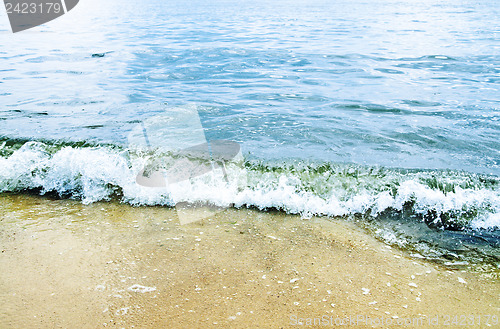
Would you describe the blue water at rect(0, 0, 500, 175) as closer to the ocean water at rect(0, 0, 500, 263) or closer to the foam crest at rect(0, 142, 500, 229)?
the ocean water at rect(0, 0, 500, 263)

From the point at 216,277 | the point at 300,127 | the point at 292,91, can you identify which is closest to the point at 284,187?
the point at 216,277

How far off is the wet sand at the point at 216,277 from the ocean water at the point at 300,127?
465 millimetres

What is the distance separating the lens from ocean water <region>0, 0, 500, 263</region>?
4.59m

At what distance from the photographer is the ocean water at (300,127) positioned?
4.59 meters

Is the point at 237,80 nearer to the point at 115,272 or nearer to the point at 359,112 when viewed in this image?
the point at 359,112

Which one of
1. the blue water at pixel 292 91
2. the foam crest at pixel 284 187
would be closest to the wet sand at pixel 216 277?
the foam crest at pixel 284 187

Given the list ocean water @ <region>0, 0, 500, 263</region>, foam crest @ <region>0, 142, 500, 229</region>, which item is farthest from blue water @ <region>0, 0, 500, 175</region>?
foam crest @ <region>0, 142, 500, 229</region>

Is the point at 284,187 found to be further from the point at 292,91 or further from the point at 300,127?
the point at 292,91

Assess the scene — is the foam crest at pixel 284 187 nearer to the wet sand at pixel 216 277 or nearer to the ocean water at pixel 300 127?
the ocean water at pixel 300 127

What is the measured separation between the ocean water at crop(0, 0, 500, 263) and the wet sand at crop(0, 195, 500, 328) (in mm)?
465

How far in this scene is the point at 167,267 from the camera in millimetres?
3443

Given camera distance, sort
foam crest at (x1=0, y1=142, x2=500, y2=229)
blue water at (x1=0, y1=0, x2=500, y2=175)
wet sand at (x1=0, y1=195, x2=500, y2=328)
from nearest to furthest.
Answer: wet sand at (x1=0, y1=195, x2=500, y2=328) < foam crest at (x1=0, y1=142, x2=500, y2=229) < blue water at (x1=0, y1=0, x2=500, y2=175)

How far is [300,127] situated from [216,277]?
4159 millimetres

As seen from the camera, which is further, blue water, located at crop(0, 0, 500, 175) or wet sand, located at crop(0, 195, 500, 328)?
blue water, located at crop(0, 0, 500, 175)
